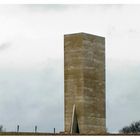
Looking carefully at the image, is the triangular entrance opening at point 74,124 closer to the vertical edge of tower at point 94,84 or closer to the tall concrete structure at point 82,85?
the tall concrete structure at point 82,85

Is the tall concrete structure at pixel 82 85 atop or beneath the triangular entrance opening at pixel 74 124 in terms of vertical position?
atop

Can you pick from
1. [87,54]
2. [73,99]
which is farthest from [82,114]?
[87,54]

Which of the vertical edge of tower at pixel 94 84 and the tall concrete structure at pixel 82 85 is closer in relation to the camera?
the tall concrete structure at pixel 82 85

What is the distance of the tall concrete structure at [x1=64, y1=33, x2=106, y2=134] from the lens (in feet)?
105

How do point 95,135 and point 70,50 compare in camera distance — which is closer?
point 95,135

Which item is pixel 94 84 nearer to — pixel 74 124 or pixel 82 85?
pixel 82 85

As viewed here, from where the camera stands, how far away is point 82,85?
32062 millimetres

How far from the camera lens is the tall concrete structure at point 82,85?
32.1m

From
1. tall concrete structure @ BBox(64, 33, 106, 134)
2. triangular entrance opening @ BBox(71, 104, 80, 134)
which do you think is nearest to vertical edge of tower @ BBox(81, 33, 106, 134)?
tall concrete structure @ BBox(64, 33, 106, 134)

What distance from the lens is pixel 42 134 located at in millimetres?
29422

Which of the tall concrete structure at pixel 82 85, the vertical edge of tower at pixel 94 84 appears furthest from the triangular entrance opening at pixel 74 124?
the vertical edge of tower at pixel 94 84

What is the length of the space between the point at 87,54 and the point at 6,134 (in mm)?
5914

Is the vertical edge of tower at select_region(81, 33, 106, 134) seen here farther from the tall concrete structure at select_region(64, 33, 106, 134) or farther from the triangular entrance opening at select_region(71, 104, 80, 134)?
the triangular entrance opening at select_region(71, 104, 80, 134)
